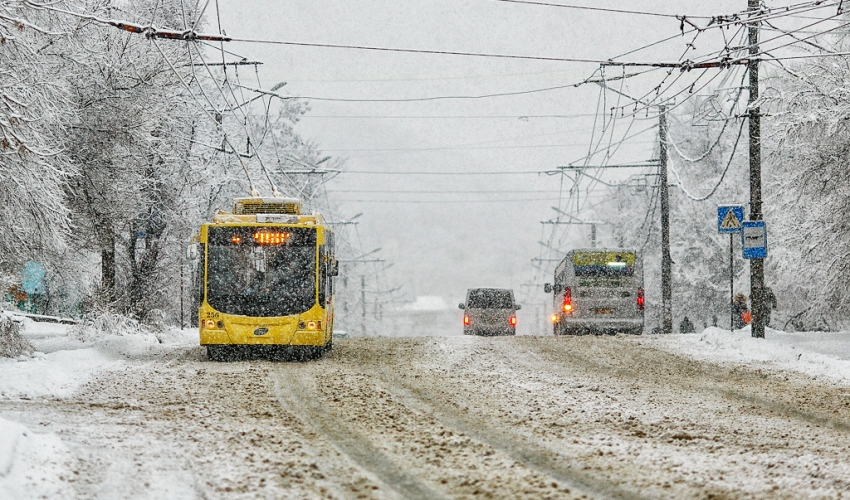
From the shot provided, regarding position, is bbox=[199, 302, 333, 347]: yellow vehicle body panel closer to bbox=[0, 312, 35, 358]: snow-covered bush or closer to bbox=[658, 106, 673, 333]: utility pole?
bbox=[0, 312, 35, 358]: snow-covered bush

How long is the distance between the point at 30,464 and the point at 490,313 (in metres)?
28.2

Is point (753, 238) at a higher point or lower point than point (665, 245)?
lower

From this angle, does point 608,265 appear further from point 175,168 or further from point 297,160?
point 297,160

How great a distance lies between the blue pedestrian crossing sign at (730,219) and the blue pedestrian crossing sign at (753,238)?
0.22 metres

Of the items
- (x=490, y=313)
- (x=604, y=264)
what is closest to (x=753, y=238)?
(x=604, y=264)

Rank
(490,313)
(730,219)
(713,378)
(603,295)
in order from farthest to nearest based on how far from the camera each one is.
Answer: (490,313)
(603,295)
(730,219)
(713,378)

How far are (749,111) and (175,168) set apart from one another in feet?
53.7

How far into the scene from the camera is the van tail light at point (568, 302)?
3231 centimetres

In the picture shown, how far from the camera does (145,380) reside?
14.4 meters

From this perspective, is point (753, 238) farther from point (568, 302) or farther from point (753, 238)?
point (568, 302)

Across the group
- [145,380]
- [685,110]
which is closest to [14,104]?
[145,380]

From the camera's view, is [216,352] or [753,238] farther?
[753,238]

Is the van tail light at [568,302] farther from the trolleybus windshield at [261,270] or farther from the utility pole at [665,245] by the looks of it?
the trolleybus windshield at [261,270]

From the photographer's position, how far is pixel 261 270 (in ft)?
62.8
